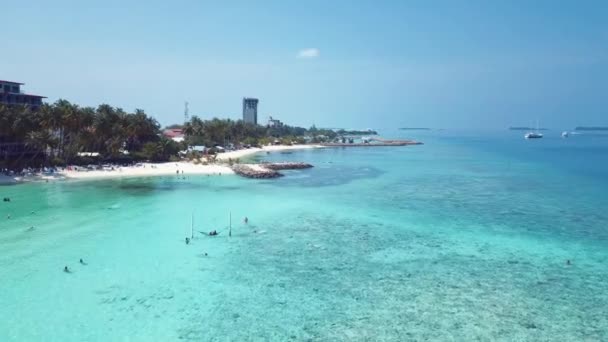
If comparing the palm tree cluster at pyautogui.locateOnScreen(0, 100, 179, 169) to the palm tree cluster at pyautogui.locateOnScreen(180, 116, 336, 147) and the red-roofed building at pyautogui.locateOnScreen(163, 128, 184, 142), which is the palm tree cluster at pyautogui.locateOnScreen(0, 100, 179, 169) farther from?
the red-roofed building at pyautogui.locateOnScreen(163, 128, 184, 142)

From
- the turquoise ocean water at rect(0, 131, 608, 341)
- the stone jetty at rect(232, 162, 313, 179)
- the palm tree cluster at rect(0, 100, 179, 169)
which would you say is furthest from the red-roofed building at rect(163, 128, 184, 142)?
the turquoise ocean water at rect(0, 131, 608, 341)

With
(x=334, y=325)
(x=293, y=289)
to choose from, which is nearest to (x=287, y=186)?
(x=293, y=289)

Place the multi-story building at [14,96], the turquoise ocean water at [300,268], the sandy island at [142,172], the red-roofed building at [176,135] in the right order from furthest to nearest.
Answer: the red-roofed building at [176,135] < the multi-story building at [14,96] < the sandy island at [142,172] < the turquoise ocean water at [300,268]

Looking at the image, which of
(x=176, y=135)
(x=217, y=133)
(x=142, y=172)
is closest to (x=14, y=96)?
(x=142, y=172)

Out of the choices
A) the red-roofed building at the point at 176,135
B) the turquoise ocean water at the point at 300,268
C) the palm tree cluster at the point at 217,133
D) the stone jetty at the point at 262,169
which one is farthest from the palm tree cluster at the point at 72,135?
the red-roofed building at the point at 176,135

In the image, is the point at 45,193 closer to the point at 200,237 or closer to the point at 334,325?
the point at 200,237

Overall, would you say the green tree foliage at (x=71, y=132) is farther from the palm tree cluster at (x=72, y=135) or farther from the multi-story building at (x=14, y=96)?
the multi-story building at (x=14, y=96)
